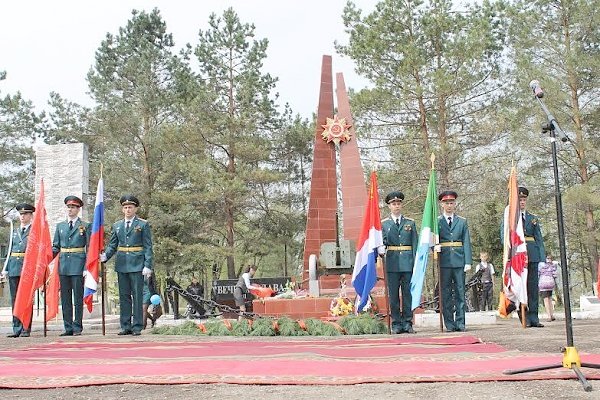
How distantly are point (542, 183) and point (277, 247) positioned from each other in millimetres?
10383

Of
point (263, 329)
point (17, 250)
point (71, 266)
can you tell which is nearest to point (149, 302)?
point (71, 266)

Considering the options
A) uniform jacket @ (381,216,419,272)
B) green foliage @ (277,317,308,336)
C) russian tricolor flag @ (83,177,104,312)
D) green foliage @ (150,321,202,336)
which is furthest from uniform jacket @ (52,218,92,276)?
uniform jacket @ (381,216,419,272)

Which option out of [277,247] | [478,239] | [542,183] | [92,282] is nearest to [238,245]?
[277,247]

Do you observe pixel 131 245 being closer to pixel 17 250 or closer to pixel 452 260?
pixel 17 250

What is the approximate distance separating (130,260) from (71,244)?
0.83m

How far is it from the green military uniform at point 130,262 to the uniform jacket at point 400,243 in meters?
2.83

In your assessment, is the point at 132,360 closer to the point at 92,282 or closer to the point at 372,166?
the point at 92,282

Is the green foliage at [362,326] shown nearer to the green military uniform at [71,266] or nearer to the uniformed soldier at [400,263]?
the uniformed soldier at [400,263]

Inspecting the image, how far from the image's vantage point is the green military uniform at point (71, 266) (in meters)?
8.16

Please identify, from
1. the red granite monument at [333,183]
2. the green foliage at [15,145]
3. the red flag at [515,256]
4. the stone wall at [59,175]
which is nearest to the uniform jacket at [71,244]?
the red flag at [515,256]

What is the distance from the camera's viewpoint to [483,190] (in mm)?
21406

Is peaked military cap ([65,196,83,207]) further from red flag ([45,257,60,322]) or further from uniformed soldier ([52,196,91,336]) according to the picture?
red flag ([45,257,60,322])

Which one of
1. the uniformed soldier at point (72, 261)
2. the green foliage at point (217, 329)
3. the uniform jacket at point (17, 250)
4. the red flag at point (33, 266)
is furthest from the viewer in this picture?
the uniform jacket at point (17, 250)

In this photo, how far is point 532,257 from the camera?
773 cm
